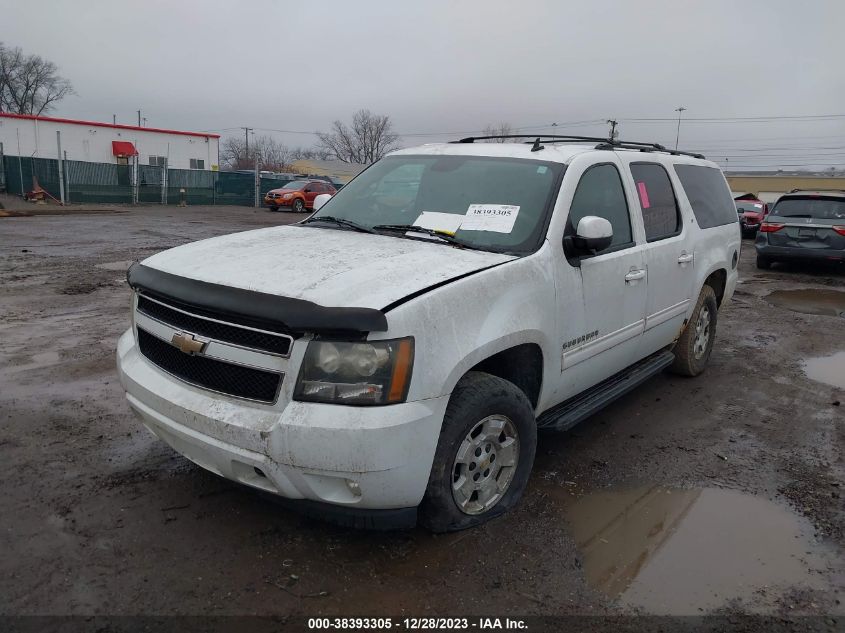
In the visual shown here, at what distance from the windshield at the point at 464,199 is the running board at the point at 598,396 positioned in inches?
39.4

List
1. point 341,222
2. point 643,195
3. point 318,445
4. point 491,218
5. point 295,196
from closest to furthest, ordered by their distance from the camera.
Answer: point 318,445 < point 491,218 < point 341,222 < point 643,195 < point 295,196

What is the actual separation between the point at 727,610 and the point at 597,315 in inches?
65.7

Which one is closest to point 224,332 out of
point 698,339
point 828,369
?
point 698,339

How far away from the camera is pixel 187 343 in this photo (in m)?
2.83

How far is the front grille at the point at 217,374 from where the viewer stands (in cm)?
264

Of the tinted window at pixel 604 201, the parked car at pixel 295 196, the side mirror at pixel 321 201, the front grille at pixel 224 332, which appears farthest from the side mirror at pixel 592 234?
the parked car at pixel 295 196

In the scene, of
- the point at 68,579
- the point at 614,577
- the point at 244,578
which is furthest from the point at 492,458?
the point at 68,579

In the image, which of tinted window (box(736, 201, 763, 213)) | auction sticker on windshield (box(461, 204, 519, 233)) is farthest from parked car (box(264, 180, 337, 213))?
auction sticker on windshield (box(461, 204, 519, 233))

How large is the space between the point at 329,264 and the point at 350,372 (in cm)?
66

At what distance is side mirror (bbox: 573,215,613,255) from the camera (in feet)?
11.2

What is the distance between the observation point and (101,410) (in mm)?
4531

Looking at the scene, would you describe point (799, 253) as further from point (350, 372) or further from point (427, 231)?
point (350, 372)

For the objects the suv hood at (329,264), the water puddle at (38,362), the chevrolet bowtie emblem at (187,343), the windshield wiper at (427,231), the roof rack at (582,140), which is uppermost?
the roof rack at (582,140)

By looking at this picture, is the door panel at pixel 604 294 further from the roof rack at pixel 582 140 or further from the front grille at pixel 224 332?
the front grille at pixel 224 332
